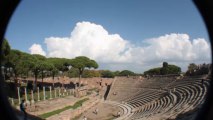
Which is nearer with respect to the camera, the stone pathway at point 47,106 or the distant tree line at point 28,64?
the stone pathway at point 47,106

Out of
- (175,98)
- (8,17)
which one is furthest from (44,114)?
(8,17)

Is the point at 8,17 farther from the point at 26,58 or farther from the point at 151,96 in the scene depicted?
the point at 26,58

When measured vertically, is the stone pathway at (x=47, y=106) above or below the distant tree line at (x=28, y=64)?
below

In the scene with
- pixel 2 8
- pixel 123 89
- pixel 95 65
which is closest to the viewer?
pixel 2 8

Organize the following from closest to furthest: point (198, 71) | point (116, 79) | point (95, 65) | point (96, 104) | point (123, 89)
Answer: point (198, 71), point (96, 104), point (123, 89), point (116, 79), point (95, 65)

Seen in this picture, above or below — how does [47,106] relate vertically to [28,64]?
below

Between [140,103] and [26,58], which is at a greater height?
[26,58]

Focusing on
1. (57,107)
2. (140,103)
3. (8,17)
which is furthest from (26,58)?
(8,17)

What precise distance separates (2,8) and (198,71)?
106ft

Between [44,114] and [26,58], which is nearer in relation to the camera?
[44,114]

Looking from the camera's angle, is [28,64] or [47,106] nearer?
[47,106]

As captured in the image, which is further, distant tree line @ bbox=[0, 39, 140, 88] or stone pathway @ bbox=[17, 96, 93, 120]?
distant tree line @ bbox=[0, 39, 140, 88]

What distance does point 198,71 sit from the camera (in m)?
34.5

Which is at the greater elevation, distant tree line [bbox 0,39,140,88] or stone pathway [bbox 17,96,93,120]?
distant tree line [bbox 0,39,140,88]
